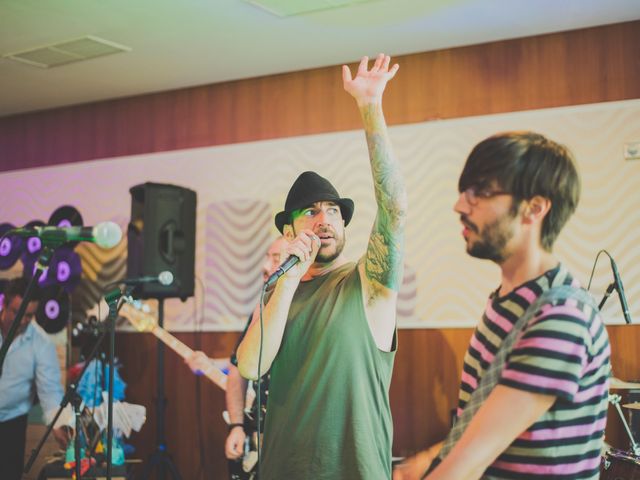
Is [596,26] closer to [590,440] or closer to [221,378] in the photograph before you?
[221,378]

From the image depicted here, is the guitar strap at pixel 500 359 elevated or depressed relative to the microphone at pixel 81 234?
depressed

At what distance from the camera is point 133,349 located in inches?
229

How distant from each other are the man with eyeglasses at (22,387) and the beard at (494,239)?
374 cm

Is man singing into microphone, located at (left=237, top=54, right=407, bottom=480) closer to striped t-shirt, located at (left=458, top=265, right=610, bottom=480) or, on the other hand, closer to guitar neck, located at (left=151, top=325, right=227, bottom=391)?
striped t-shirt, located at (left=458, top=265, right=610, bottom=480)

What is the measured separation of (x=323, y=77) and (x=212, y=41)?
93cm

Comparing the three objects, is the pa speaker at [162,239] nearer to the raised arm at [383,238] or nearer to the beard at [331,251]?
the beard at [331,251]

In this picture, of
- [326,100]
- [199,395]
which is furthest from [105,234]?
[199,395]

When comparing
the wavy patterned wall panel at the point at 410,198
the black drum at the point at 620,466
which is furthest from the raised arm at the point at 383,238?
the wavy patterned wall panel at the point at 410,198

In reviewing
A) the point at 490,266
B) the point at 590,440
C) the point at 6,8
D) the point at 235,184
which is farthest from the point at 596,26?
the point at 590,440

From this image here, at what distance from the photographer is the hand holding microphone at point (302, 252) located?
2139mm

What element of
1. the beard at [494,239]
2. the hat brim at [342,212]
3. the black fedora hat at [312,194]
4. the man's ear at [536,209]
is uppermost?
the black fedora hat at [312,194]

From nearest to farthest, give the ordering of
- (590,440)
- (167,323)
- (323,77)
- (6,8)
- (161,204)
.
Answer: (590,440)
(6,8)
(161,204)
(323,77)
(167,323)

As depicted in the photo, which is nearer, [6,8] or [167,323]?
[6,8]

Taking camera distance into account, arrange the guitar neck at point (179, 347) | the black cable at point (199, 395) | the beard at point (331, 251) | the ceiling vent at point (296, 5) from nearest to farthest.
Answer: the beard at point (331, 251)
the ceiling vent at point (296, 5)
the guitar neck at point (179, 347)
the black cable at point (199, 395)
